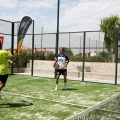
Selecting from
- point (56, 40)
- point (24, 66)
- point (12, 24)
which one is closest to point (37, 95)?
point (56, 40)

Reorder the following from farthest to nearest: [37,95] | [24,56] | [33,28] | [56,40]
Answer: [24,56]
[33,28]
[56,40]
[37,95]

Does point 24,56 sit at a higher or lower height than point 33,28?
lower

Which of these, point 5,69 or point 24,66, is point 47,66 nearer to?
point 24,66

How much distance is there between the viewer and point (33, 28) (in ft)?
49.9

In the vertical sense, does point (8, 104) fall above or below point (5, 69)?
below

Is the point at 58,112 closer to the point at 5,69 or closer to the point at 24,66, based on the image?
the point at 5,69

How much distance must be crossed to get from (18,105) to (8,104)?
0.31 meters

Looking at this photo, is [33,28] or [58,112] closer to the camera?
[58,112]

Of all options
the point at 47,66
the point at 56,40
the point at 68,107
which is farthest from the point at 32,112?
the point at 47,66

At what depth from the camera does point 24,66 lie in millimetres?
19656

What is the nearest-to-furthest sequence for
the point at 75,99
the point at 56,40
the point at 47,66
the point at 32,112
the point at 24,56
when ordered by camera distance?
the point at 32,112 → the point at 75,99 → the point at 56,40 → the point at 47,66 → the point at 24,56

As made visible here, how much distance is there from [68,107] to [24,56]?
13.5m

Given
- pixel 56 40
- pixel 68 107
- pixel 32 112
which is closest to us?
pixel 32 112

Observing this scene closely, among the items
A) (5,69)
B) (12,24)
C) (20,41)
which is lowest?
(5,69)
